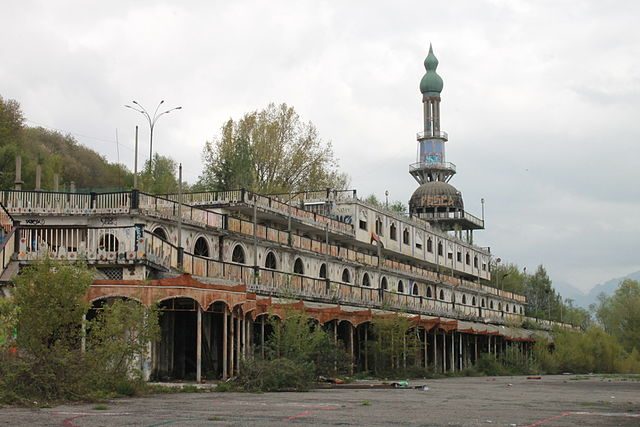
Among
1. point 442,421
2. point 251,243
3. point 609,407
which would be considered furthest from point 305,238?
point 442,421

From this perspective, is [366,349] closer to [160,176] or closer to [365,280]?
[365,280]

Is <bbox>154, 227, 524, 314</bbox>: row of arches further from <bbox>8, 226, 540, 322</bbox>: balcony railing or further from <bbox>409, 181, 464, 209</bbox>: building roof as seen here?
<bbox>409, 181, 464, 209</bbox>: building roof

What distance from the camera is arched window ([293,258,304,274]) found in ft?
200

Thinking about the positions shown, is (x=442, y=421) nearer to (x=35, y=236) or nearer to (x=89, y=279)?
(x=89, y=279)

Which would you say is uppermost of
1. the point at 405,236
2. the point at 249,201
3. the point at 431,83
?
the point at 431,83

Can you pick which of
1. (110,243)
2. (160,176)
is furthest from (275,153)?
(110,243)

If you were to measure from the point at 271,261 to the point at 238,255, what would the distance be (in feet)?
14.1

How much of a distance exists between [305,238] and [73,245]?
1031 inches

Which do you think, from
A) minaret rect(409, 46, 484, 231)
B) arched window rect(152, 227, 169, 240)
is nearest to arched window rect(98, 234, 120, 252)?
arched window rect(152, 227, 169, 240)

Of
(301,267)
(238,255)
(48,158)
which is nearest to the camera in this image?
(238,255)

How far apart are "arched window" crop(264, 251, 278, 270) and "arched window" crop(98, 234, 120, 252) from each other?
20742 mm

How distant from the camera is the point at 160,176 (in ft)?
305

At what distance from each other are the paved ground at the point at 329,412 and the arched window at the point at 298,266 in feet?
112

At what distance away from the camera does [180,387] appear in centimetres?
2956
